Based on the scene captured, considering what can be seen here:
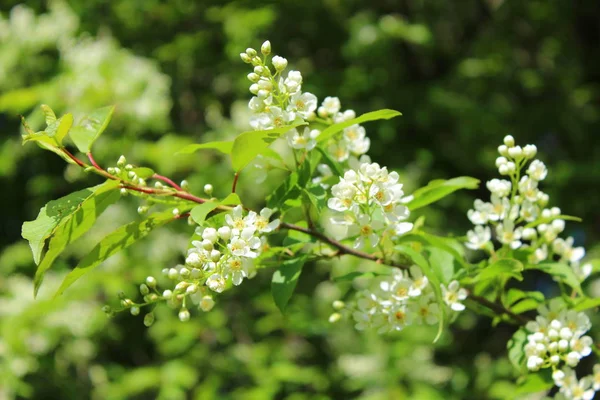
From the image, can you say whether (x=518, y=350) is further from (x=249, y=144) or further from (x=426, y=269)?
(x=249, y=144)

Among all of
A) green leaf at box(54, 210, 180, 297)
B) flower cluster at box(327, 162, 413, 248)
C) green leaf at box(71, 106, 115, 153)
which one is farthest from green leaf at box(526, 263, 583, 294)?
green leaf at box(71, 106, 115, 153)

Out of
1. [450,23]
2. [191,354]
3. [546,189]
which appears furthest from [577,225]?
[191,354]

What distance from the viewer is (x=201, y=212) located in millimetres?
934

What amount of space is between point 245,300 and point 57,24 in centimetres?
172

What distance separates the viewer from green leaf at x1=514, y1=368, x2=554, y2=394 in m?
1.20

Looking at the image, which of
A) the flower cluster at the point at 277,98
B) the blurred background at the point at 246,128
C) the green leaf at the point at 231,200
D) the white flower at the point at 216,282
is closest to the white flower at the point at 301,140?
the flower cluster at the point at 277,98

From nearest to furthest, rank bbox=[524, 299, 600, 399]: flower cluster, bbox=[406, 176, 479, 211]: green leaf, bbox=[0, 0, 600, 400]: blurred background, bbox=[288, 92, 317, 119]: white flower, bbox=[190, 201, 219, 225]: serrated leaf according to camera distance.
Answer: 1. bbox=[190, 201, 219, 225]: serrated leaf
2. bbox=[288, 92, 317, 119]: white flower
3. bbox=[524, 299, 600, 399]: flower cluster
4. bbox=[406, 176, 479, 211]: green leaf
5. bbox=[0, 0, 600, 400]: blurred background

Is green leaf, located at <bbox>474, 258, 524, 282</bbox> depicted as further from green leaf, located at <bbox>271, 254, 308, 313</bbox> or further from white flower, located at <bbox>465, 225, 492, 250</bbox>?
green leaf, located at <bbox>271, 254, 308, 313</bbox>

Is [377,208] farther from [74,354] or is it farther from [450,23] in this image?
[450,23]

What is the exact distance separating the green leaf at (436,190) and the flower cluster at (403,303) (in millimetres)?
139

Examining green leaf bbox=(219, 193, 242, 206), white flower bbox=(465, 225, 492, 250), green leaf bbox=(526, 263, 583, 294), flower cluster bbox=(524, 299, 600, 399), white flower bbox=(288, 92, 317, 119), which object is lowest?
flower cluster bbox=(524, 299, 600, 399)

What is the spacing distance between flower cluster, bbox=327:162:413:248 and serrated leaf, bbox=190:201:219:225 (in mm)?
171

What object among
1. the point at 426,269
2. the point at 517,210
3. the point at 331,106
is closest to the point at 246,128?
the point at 331,106

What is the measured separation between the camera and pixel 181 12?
147 inches
